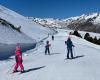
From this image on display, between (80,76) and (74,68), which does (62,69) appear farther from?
(80,76)

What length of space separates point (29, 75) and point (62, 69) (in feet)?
7.70

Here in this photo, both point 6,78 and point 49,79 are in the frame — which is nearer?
point 49,79

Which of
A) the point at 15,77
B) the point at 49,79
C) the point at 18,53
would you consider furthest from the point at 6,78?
the point at 49,79

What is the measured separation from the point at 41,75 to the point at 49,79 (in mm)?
1476

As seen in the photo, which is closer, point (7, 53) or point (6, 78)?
point (6, 78)

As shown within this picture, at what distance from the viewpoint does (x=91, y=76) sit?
51.0 ft

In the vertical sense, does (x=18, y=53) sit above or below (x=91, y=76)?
above

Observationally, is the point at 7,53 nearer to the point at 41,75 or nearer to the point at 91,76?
the point at 41,75

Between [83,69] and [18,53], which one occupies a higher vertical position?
[18,53]

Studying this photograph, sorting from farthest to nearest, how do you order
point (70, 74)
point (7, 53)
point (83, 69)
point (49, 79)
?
point (7, 53), point (83, 69), point (70, 74), point (49, 79)

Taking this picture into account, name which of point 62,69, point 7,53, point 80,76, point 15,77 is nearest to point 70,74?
point 80,76

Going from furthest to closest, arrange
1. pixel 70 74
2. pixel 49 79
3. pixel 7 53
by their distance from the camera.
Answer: pixel 7 53, pixel 70 74, pixel 49 79

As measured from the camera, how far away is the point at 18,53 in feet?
60.2

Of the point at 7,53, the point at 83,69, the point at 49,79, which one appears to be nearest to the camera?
the point at 49,79
